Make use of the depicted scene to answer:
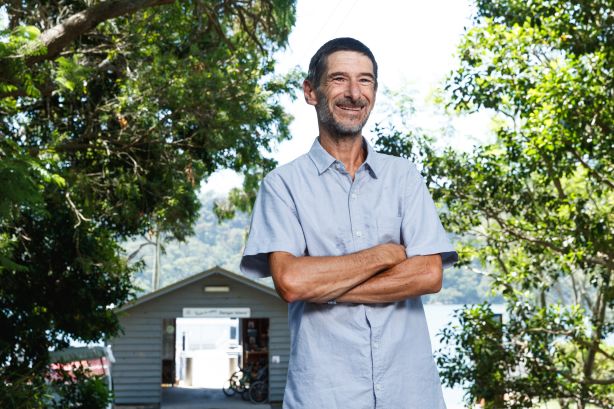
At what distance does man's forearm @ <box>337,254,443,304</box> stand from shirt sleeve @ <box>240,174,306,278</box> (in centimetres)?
16

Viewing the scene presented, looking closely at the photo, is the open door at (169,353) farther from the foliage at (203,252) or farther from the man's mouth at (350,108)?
the foliage at (203,252)

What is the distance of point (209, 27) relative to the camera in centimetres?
1239

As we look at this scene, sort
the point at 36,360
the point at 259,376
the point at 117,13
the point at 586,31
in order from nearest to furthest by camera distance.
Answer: the point at 117,13 < the point at 586,31 < the point at 36,360 < the point at 259,376

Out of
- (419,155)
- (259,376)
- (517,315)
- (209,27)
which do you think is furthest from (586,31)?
(259,376)

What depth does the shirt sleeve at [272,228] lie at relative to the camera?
5.87 ft

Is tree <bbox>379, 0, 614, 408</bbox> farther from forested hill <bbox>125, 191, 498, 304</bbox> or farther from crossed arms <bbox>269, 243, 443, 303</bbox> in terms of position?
forested hill <bbox>125, 191, 498, 304</bbox>

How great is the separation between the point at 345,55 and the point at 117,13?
6.09 metres

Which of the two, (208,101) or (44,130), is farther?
(44,130)

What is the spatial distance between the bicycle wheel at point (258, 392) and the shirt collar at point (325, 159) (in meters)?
23.1

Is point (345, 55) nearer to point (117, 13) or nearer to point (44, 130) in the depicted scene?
point (117, 13)

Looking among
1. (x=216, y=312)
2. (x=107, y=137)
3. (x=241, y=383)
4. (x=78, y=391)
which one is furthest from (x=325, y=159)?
(x=241, y=383)

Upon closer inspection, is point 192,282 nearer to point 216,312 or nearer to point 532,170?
point 216,312

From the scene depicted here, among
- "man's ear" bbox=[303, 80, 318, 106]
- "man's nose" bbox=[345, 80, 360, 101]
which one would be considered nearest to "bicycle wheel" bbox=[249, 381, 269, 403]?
"man's ear" bbox=[303, 80, 318, 106]

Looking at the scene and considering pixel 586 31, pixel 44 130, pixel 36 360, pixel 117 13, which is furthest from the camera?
pixel 44 130
